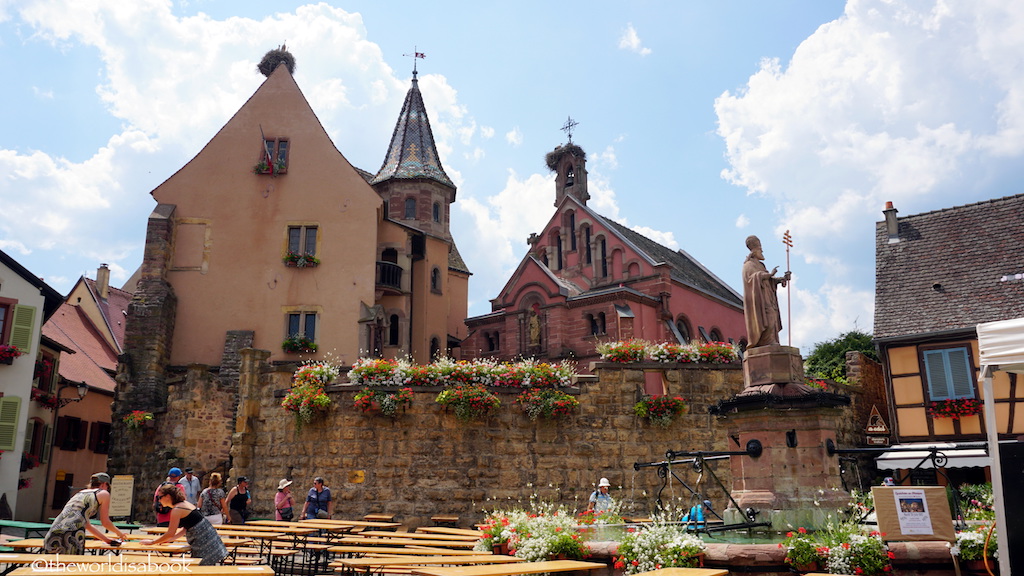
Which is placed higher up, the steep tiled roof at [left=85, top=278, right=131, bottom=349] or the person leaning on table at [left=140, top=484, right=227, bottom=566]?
the steep tiled roof at [left=85, top=278, right=131, bottom=349]

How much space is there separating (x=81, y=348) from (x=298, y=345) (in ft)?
44.4

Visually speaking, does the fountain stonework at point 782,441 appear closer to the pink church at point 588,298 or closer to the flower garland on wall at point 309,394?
the flower garland on wall at point 309,394

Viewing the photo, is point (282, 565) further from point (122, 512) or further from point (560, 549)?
point (122, 512)

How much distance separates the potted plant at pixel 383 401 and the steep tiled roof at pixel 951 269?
13.0 meters

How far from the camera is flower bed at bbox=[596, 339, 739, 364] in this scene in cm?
1845

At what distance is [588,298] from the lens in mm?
35594

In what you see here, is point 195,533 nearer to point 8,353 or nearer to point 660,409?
point 660,409

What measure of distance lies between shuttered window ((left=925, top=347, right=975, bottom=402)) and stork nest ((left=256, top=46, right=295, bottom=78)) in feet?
79.3

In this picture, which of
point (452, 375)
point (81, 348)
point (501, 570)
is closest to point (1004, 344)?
point (501, 570)

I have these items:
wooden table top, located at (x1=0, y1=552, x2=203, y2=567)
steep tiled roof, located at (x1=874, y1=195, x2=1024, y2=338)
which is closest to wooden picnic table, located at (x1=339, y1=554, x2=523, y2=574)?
wooden table top, located at (x1=0, y1=552, x2=203, y2=567)

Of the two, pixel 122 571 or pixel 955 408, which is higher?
pixel 955 408

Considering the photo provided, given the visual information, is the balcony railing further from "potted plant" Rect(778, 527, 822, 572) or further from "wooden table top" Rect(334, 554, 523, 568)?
"potted plant" Rect(778, 527, 822, 572)

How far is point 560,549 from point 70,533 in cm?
518

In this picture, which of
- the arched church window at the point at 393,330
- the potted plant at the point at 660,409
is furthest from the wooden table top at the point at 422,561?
the arched church window at the point at 393,330
